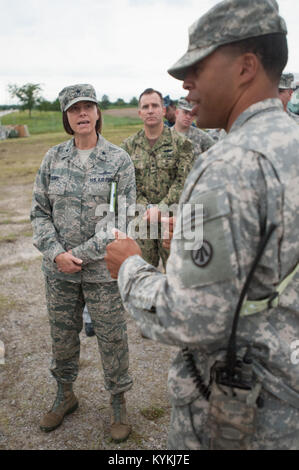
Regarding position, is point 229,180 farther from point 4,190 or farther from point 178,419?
point 4,190

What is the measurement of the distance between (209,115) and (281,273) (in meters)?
0.58

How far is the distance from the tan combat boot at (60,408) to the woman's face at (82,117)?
1.91 meters

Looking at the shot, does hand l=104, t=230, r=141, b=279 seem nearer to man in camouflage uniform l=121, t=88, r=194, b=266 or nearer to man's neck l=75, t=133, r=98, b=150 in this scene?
man's neck l=75, t=133, r=98, b=150

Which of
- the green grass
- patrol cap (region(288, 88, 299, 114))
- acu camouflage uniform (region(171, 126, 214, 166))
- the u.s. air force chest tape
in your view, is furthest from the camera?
acu camouflage uniform (region(171, 126, 214, 166))

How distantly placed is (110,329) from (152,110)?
8.50 ft

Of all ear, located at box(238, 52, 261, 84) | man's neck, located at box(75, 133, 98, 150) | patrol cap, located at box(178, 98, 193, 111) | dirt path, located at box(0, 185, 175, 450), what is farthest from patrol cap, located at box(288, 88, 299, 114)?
ear, located at box(238, 52, 261, 84)

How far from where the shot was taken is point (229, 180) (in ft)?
3.57

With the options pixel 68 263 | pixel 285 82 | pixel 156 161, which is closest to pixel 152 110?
pixel 156 161

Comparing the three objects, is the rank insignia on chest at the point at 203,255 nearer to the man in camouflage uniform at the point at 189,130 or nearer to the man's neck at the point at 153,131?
the man's neck at the point at 153,131

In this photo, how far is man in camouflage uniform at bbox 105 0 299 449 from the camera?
42.9 inches

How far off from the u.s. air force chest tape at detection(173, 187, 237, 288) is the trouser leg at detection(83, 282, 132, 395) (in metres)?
1.67

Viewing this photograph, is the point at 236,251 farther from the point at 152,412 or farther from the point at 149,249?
the point at 149,249
